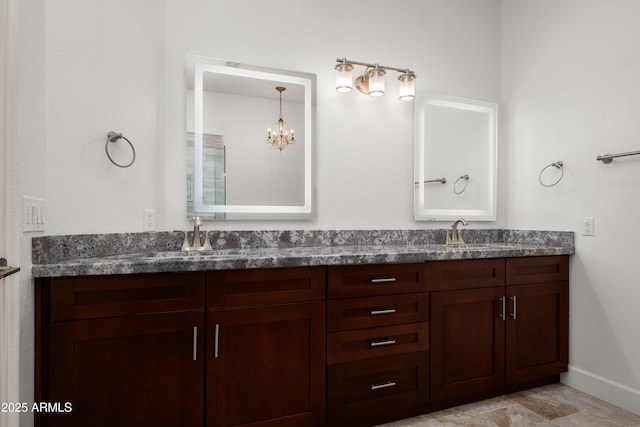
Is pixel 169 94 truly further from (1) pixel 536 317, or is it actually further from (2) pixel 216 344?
(1) pixel 536 317

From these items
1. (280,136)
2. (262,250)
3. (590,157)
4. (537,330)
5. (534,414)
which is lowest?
(534,414)

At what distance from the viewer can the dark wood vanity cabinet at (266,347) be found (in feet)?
5.32

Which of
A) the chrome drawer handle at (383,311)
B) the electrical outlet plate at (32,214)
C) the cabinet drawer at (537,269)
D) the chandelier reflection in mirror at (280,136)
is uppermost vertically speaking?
the chandelier reflection in mirror at (280,136)

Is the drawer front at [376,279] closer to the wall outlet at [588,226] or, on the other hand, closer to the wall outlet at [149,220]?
the wall outlet at [149,220]

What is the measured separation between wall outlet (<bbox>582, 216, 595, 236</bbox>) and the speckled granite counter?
0.29ft

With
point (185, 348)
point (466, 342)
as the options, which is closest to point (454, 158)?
point (466, 342)

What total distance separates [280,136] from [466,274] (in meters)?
1.36

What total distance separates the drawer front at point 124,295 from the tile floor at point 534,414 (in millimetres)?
1251

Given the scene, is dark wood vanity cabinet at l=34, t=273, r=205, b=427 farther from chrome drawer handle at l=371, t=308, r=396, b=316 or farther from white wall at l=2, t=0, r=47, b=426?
chrome drawer handle at l=371, t=308, r=396, b=316

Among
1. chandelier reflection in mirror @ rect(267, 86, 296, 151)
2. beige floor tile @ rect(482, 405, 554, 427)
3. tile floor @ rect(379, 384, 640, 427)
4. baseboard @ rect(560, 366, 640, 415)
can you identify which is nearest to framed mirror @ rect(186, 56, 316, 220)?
chandelier reflection in mirror @ rect(267, 86, 296, 151)

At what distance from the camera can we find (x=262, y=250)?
216 centimetres

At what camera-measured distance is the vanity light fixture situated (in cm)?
239

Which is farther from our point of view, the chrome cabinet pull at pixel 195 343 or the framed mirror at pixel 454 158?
the framed mirror at pixel 454 158

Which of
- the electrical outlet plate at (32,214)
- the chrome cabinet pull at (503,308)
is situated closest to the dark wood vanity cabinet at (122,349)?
the electrical outlet plate at (32,214)
